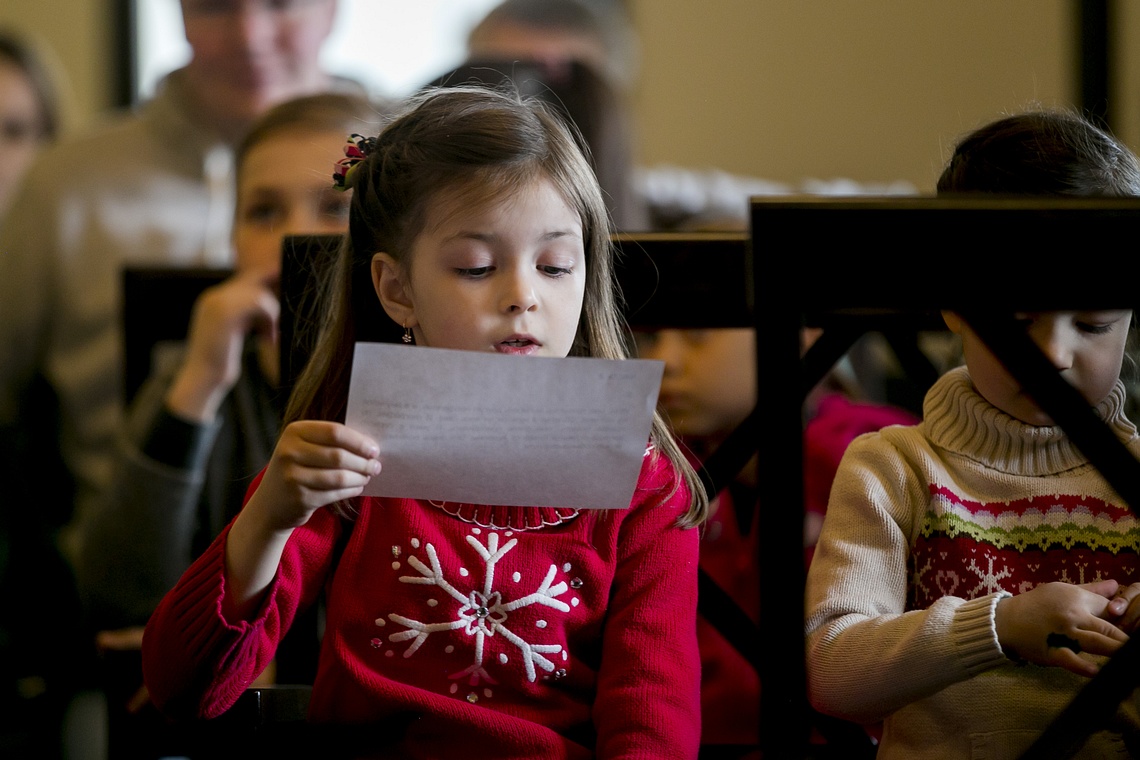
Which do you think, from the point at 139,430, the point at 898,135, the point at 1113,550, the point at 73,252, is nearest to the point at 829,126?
the point at 898,135

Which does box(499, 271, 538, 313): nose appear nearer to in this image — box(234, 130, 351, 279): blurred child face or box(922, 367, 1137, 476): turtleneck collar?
box(922, 367, 1137, 476): turtleneck collar

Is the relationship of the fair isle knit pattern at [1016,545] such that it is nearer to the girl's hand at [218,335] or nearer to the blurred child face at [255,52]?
the girl's hand at [218,335]

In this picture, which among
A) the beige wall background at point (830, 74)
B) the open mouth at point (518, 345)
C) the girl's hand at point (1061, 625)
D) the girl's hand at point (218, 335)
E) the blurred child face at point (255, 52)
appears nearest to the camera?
the girl's hand at point (1061, 625)

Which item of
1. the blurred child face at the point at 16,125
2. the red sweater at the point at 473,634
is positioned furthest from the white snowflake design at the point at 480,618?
the blurred child face at the point at 16,125

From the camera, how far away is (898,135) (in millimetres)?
2707

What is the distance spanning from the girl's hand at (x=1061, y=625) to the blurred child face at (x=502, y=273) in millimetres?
288

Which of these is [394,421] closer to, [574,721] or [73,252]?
[574,721]

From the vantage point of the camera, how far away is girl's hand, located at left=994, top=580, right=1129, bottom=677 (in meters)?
0.59

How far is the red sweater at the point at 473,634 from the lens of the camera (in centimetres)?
69

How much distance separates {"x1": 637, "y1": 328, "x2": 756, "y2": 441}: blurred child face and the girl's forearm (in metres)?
0.62

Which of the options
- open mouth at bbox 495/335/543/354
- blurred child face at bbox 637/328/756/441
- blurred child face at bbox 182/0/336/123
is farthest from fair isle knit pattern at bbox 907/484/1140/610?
blurred child face at bbox 182/0/336/123

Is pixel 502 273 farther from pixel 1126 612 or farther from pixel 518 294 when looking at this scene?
pixel 1126 612

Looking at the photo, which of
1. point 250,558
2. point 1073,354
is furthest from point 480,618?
point 1073,354

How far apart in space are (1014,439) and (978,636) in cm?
15
